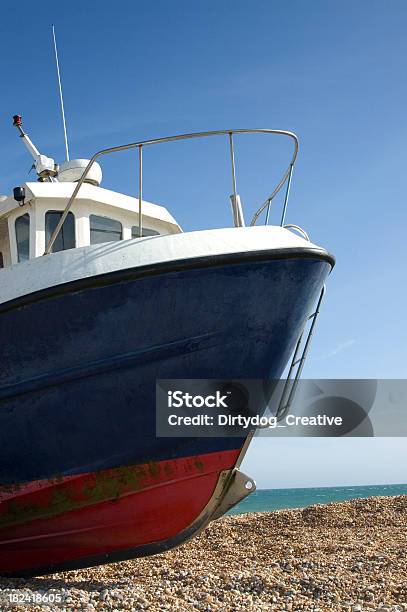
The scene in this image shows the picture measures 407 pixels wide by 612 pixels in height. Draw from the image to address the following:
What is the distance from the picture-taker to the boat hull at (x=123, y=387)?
16.3ft

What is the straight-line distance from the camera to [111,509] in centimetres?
527

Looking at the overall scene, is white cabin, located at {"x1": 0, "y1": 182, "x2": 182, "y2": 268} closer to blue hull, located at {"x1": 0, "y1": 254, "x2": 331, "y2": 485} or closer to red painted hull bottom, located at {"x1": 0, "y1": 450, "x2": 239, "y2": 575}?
blue hull, located at {"x1": 0, "y1": 254, "x2": 331, "y2": 485}

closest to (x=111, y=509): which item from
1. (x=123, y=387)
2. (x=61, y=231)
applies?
(x=123, y=387)

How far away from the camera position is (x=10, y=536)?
18.0 feet

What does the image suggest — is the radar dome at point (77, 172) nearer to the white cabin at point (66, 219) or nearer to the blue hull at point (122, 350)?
the white cabin at point (66, 219)

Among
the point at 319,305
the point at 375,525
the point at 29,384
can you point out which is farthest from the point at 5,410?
the point at 375,525

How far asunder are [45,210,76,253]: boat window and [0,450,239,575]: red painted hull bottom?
7.37 ft

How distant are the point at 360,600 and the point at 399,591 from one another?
412 millimetres

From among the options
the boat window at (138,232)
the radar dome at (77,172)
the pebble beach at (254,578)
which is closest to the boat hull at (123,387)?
the pebble beach at (254,578)

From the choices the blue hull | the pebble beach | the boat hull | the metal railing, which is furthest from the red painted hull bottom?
the metal railing

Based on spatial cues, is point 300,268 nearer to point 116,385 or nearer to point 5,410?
point 116,385

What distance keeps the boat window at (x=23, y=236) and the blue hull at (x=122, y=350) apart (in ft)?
4.20

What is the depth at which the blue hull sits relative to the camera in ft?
16.2

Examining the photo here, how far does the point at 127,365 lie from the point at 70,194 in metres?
2.16
